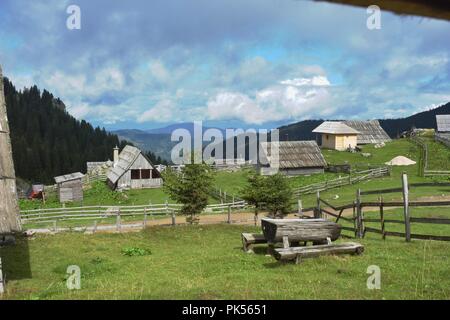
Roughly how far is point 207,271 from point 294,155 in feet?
129

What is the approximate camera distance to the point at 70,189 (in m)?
43.1

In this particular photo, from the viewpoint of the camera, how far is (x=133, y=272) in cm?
1080

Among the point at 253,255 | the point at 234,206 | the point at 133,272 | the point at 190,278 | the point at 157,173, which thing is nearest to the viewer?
the point at 190,278

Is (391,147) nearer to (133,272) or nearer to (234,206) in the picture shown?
(234,206)

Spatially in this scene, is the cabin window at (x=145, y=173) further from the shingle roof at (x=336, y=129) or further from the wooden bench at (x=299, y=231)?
the wooden bench at (x=299, y=231)

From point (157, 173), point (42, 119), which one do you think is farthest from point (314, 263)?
point (42, 119)

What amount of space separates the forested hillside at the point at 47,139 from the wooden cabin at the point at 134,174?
158 feet

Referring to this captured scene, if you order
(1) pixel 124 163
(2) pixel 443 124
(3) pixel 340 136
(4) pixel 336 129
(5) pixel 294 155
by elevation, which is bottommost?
(1) pixel 124 163

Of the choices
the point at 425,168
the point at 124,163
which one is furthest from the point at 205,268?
the point at 124,163

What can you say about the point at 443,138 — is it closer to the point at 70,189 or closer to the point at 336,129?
the point at 336,129

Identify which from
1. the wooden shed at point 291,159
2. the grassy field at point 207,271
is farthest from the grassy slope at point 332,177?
the grassy field at point 207,271

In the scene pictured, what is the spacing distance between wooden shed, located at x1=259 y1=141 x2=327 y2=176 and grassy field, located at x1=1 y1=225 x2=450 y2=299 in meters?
30.6

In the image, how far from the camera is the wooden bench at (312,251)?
32.6 ft
